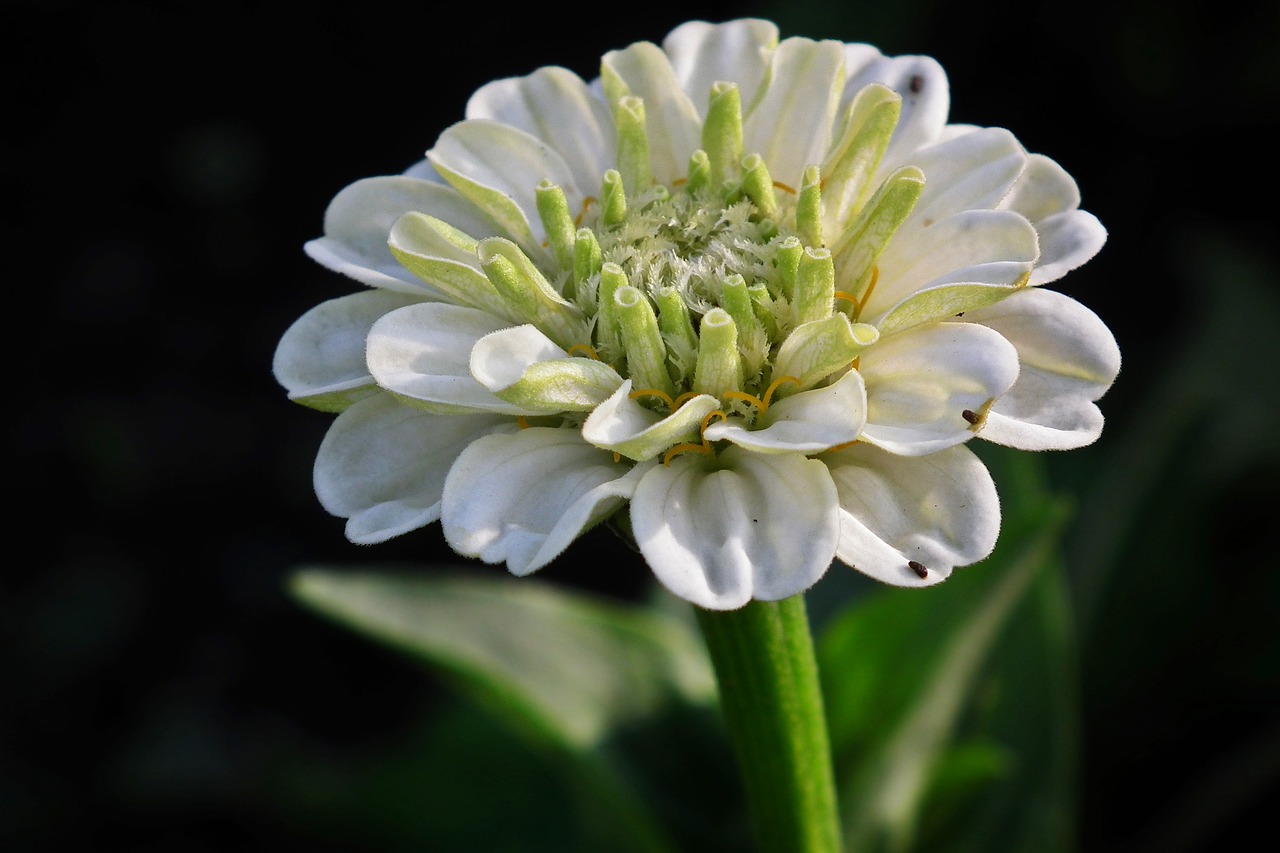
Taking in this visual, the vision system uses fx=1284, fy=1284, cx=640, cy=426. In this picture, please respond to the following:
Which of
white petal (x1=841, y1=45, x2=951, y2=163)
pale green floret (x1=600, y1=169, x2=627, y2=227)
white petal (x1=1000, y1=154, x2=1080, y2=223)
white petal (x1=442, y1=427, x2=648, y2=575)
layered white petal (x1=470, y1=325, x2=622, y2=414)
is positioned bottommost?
white petal (x1=442, y1=427, x2=648, y2=575)

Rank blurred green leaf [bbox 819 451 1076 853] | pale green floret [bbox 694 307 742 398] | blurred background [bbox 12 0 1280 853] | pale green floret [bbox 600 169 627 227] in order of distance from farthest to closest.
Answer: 1. blurred background [bbox 12 0 1280 853]
2. blurred green leaf [bbox 819 451 1076 853]
3. pale green floret [bbox 600 169 627 227]
4. pale green floret [bbox 694 307 742 398]

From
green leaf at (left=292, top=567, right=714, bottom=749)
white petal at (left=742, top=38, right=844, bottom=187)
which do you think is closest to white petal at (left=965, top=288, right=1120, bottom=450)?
white petal at (left=742, top=38, right=844, bottom=187)

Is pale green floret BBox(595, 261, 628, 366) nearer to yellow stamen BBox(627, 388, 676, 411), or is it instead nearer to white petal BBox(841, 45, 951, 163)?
yellow stamen BBox(627, 388, 676, 411)

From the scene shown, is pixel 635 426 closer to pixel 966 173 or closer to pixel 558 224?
pixel 558 224

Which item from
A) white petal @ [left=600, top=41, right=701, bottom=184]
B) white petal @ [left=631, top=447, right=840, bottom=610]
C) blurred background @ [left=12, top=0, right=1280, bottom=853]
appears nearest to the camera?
white petal @ [left=631, top=447, right=840, bottom=610]

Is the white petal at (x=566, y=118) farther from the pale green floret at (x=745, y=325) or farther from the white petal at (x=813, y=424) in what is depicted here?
the white petal at (x=813, y=424)

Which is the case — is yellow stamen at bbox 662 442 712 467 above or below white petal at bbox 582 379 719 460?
below

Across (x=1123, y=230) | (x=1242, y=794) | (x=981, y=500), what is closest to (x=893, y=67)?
(x=981, y=500)
